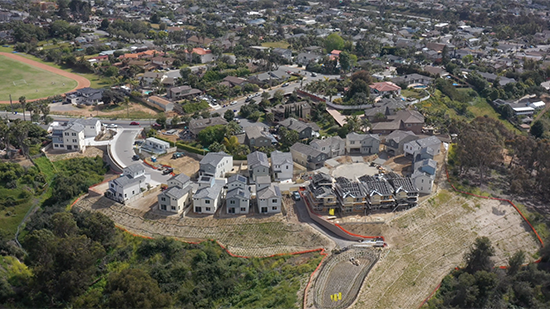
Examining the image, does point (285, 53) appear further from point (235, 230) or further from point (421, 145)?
point (235, 230)

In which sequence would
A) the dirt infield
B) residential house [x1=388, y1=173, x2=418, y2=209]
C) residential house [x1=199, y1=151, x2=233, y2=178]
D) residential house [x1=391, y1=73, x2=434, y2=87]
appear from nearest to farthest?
residential house [x1=388, y1=173, x2=418, y2=209] → residential house [x1=199, y1=151, x2=233, y2=178] → residential house [x1=391, y1=73, x2=434, y2=87] → the dirt infield

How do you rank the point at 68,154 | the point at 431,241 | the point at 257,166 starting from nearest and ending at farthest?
the point at 431,241
the point at 257,166
the point at 68,154

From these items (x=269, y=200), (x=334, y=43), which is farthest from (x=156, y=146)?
(x=334, y=43)

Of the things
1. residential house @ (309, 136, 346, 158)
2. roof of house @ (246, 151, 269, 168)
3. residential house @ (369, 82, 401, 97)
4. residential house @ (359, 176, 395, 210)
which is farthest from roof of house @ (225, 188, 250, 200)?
residential house @ (369, 82, 401, 97)

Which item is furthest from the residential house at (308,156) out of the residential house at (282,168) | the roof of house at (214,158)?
the roof of house at (214,158)

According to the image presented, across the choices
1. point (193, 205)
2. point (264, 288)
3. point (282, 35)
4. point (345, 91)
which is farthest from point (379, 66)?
point (264, 288)

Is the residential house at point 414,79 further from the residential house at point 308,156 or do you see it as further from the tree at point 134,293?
the tree at point 134,293

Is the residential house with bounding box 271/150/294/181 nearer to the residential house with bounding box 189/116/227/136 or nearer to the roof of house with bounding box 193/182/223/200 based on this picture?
the roof of house with bounding box 193/182/223/200
